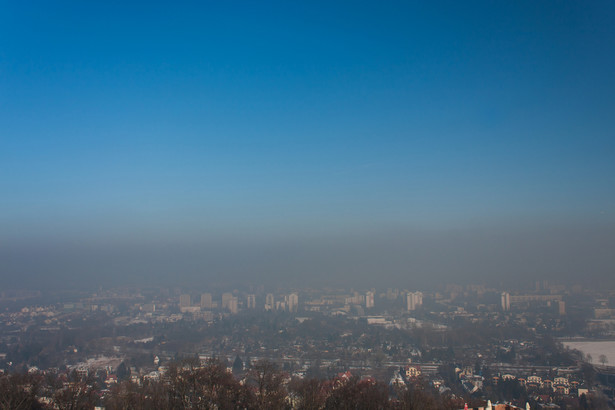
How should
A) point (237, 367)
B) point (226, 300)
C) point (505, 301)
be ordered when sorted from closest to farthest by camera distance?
point (237, 367) → point (505, 301) → point (226, 300)

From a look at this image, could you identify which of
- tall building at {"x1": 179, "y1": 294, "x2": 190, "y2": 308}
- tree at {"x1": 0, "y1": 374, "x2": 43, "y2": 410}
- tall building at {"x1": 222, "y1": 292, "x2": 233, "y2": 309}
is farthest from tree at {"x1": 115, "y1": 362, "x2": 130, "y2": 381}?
tall building at {"x1": 179, "y1": 294, "x2": 190, "y2": 308}

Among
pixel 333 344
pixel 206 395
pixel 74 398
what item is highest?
pixel 74 398

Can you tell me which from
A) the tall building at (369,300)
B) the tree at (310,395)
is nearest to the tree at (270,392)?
the tree at (310,395)

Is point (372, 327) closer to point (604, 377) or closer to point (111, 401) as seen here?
point (604, 377)

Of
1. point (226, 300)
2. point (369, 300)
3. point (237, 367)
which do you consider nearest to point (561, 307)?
point (369, 300)

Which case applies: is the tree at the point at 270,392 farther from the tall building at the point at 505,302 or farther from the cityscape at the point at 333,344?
the tall building at the point at 505,302

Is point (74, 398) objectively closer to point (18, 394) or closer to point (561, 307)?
point (18, 394)
